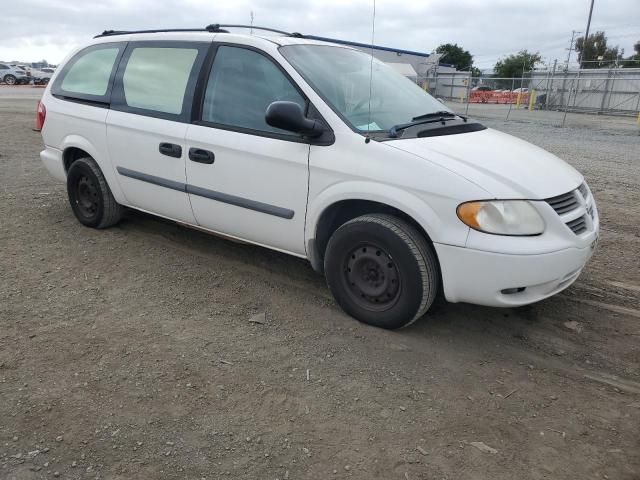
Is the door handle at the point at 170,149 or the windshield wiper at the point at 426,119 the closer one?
the windshield wiper at the point at 426,119

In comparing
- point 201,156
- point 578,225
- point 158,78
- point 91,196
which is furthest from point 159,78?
point 578,225

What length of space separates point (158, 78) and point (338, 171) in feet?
6.40

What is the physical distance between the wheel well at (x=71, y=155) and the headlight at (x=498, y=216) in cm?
381

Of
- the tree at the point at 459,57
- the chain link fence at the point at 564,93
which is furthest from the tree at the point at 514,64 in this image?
the chain link fence at the point at 564,93

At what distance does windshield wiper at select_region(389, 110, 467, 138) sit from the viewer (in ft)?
11.1

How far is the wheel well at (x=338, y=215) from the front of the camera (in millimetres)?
3322

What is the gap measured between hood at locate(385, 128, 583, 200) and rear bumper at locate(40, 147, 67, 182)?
11.8 feet

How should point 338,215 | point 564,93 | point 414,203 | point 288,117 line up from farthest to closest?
point 564,93 < point 338,215 < point 288,117 < point 414,203

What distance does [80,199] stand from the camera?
518 centimetres

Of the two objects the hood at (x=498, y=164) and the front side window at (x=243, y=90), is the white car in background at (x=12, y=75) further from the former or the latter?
the hood at (x=498, y=164)

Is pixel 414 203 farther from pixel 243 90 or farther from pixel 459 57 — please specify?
pixel 459 57

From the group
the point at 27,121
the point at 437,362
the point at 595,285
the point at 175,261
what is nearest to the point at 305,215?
the point at 437,362

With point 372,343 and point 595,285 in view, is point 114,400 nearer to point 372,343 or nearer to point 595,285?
point 372,343

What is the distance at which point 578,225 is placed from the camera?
319 cm
